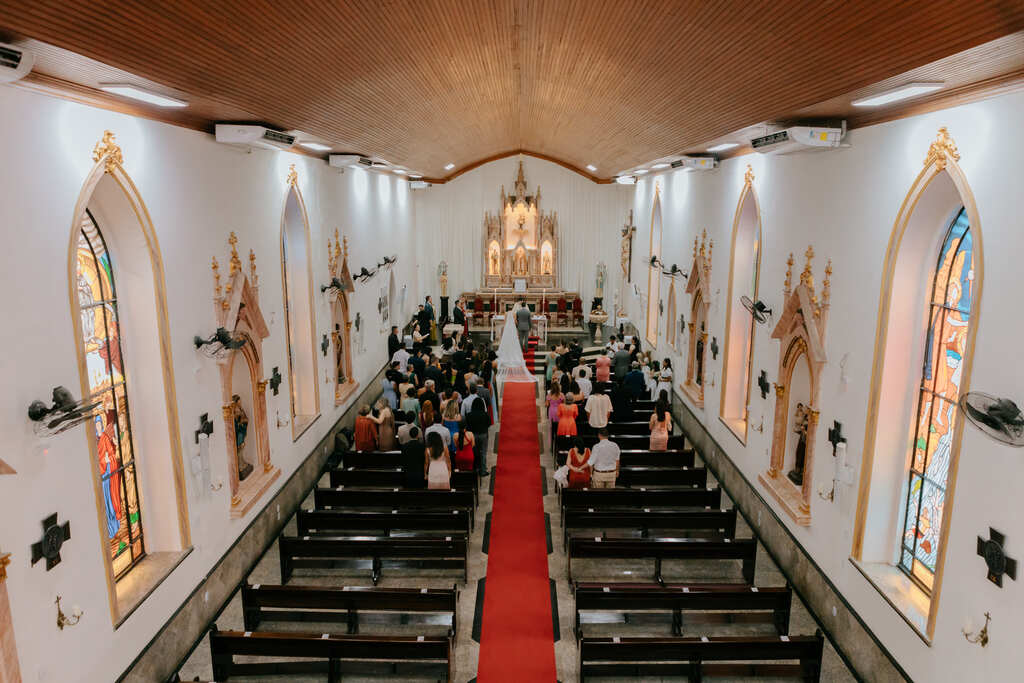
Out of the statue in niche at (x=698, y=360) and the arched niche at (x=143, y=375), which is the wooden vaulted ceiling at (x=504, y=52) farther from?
the statue in niche at (x=698, y=360)

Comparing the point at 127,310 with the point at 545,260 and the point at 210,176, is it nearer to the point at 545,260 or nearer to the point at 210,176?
the point at 210,176

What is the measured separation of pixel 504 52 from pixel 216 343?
17.3ft

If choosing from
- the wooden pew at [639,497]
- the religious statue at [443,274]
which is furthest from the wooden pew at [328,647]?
the religious statue at [443,274]

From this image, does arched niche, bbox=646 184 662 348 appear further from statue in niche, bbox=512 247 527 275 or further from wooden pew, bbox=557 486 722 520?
wooden pew, bbox=557 486 722 520

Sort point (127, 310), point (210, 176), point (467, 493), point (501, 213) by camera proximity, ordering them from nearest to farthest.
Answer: point (127, 310)
point (210, 176)
point (467, 493)
point (501, 213)

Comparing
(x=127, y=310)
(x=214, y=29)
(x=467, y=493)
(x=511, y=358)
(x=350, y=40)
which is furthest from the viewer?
(x=511, y=358)

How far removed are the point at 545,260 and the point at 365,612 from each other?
19701 millimetres

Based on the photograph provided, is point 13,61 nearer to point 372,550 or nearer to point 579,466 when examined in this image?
point 372,550

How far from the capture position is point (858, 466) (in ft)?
22.7

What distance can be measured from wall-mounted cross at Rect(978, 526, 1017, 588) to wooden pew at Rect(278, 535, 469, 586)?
571 centimetres

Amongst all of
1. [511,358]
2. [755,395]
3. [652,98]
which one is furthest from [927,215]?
[511,358]

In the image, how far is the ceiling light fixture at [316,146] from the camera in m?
10.6

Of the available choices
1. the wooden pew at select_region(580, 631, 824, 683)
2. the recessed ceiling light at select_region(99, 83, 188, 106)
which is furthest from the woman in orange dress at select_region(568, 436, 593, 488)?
the recessed ceiling light at select_region(99, 83, 188, 106)

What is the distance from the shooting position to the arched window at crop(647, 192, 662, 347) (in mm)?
18234
